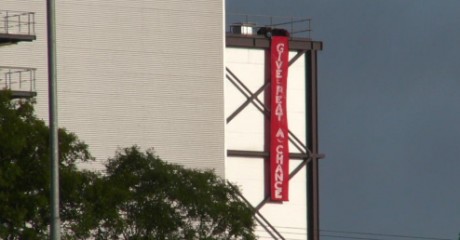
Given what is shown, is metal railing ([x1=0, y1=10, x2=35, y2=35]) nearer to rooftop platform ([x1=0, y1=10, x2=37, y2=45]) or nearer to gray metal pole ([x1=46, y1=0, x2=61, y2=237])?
rooftop platform ([x1=0, y1=10, x2=37, y2=45])

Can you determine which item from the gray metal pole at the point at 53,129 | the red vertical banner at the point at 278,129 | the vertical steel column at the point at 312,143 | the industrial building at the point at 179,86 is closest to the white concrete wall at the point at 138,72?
the industrial building at the point at 179,86

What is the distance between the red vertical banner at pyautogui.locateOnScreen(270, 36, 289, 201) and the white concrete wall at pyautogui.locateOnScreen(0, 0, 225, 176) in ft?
19.6

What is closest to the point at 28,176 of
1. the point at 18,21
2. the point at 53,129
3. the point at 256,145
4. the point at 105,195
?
the point at 105,195

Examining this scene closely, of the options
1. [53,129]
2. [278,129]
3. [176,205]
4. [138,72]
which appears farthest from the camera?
[278,129]

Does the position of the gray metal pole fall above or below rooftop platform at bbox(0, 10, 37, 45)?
below

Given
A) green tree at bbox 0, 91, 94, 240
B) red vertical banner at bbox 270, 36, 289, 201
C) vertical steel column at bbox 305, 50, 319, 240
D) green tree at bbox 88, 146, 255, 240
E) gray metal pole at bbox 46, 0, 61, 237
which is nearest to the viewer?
gray metal pole at bbox 46, 0, 61, 237

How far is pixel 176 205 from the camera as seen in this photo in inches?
3049

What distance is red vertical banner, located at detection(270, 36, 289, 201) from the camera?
117438mm

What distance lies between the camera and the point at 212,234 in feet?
253

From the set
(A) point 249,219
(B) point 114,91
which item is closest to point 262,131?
(B) point 114,91

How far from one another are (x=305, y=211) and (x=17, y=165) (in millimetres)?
55817

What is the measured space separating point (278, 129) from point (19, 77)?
19300 mm

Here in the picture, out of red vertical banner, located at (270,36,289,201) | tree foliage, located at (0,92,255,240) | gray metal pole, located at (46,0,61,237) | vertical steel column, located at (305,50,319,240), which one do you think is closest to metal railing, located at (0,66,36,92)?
red vertical banner, located at (270,36,289,201)

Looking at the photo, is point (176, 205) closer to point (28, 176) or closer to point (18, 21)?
point (28, 176)
